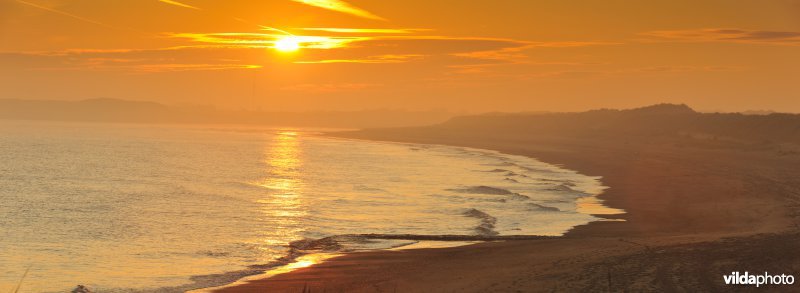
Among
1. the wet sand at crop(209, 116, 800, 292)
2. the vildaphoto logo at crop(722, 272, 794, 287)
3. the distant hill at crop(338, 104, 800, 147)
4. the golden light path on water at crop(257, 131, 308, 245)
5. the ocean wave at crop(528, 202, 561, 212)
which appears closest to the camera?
the vildaphoto logo at crop(722, 272, 794, 287)

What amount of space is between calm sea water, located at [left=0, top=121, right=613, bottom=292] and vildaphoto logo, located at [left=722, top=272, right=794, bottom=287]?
13145 millimetres

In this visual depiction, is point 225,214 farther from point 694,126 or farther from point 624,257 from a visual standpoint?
point 694,126

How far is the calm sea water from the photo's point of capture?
86.6 ft

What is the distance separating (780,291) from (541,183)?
4145 centimetres

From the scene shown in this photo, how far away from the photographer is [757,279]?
19672 mm

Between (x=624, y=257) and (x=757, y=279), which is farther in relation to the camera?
(x=624, y=257)

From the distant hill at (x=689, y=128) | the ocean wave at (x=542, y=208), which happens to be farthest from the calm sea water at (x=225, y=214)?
the distant hill at (x=689, y=128)

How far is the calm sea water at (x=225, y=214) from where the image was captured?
2639 centimetres

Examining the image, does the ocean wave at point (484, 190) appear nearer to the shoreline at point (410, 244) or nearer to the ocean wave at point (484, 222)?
the ocean wave at point (484, 222)

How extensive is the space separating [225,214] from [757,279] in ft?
93.0

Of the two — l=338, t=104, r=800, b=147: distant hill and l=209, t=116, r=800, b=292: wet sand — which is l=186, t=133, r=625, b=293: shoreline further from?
l=338, t=104, r=800, b=147: distant hill

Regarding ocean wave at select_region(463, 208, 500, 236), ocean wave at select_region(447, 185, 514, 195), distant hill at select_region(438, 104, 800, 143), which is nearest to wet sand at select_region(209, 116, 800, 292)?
ocean wave at select_region(463, 208, 500, 236)

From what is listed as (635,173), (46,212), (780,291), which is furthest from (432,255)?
(635,173)

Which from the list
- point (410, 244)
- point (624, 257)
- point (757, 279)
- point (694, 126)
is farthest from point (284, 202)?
point (694, 126)
